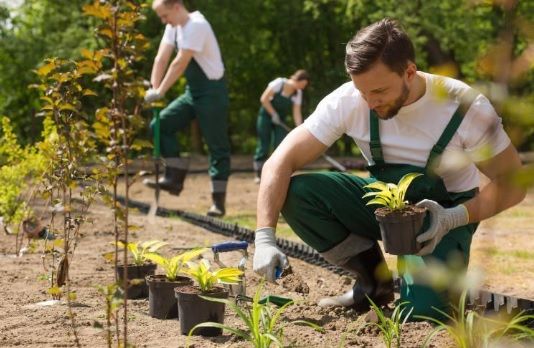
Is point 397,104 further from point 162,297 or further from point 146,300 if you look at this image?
point 146,300

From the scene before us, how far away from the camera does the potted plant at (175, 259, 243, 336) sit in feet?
9.83

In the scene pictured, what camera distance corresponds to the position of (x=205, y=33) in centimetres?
700

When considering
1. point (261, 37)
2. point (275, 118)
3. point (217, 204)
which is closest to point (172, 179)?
point (217, 204)

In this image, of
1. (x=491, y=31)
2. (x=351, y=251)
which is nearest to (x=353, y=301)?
(x=351, y=251)

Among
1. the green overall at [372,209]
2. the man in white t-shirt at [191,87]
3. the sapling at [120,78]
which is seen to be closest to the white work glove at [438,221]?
the green overall at [372,209]

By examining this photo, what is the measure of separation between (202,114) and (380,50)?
4.31m

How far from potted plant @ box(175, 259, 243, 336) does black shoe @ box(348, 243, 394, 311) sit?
2.33 feet

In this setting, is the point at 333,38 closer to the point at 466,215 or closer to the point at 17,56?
the point at 17,56

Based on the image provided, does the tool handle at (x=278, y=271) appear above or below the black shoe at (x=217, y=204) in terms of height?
above

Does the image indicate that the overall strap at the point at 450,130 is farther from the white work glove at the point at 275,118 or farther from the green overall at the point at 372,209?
the white work glove at the point at 275,118

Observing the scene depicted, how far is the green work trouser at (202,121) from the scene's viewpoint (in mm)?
7258

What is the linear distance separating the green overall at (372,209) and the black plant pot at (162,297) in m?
0.60

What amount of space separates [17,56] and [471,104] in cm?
1520

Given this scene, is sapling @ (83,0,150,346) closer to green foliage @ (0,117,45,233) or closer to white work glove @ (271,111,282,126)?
green foliage @ (0,117,45,233)
